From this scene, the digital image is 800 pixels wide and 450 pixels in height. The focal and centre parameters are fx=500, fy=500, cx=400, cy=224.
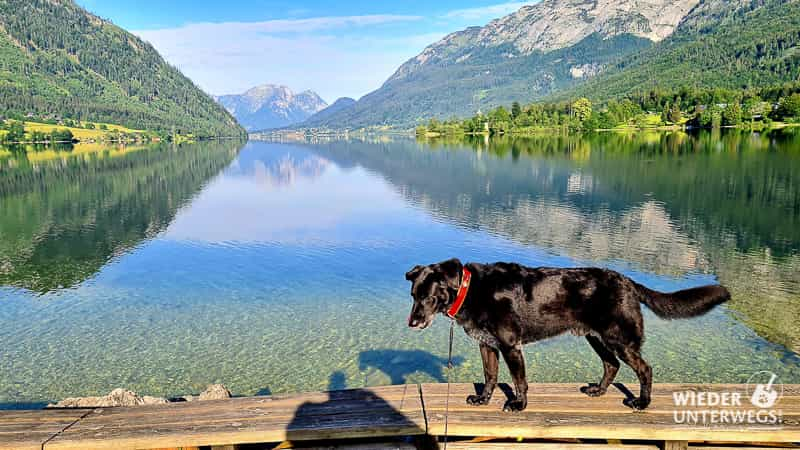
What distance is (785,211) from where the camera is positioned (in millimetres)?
33031

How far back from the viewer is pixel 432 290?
6914mm

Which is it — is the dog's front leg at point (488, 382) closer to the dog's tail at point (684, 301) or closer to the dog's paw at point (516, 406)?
the dog's paw at point (516, 406)

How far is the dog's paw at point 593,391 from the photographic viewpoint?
24.4ft

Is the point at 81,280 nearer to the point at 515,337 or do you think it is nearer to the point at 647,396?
the point at 515,337

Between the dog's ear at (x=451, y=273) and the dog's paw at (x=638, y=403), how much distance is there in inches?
118

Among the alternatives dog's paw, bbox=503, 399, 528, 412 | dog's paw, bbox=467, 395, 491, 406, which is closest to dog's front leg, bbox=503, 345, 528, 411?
dog's paw, bbox=503, 399, 528, 412

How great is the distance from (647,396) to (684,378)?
264 inches

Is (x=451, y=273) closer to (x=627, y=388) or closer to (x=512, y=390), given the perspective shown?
(x=512, y=390)

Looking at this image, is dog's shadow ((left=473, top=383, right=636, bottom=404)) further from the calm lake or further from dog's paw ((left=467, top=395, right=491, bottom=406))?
the calm lake

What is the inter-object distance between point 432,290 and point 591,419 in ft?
8.99

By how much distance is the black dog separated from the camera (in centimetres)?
702

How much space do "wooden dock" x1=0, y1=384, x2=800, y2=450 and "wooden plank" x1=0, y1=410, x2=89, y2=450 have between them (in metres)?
0.01

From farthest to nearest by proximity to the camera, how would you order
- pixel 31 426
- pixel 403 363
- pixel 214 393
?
pixel 403 363 < pixel 214 393 < pixel 31 426

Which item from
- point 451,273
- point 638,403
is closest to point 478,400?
point 451,273
